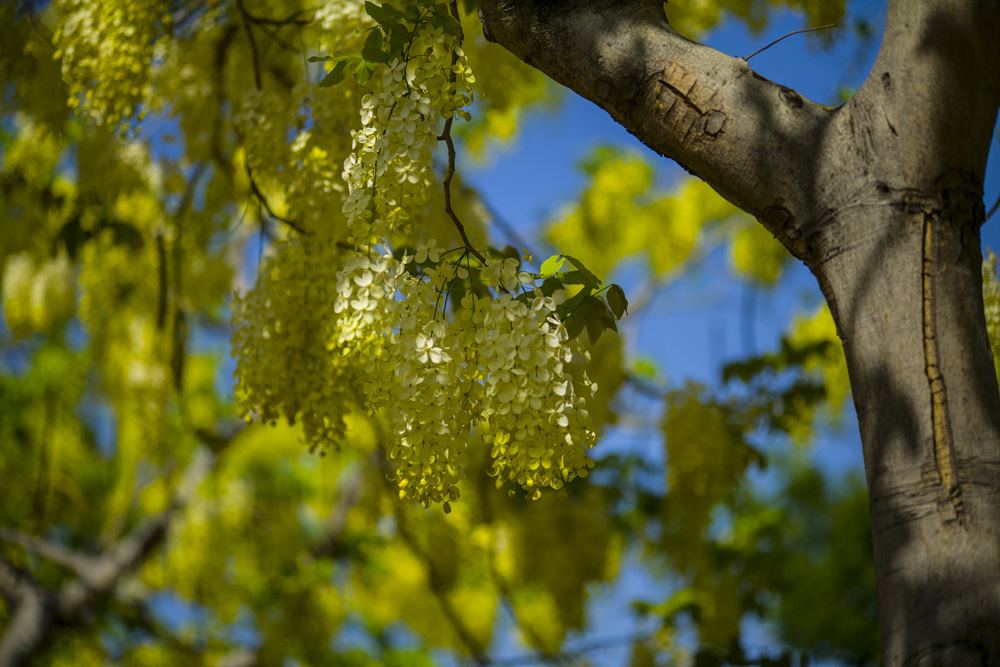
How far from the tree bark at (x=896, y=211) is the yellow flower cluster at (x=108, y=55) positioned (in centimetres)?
167

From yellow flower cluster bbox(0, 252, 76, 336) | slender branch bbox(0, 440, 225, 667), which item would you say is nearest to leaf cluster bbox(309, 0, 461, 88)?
slender branch bbox(0, 440, 225, 667)

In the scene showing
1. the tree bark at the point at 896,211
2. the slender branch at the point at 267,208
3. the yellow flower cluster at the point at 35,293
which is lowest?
the tree bark at the point at 896,211

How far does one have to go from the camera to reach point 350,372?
2164mm

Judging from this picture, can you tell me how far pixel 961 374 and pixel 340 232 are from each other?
5.84ft

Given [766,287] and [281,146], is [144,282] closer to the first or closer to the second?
[281,146]

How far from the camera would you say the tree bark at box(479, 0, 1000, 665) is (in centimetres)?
110

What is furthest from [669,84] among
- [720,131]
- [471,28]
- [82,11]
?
[471,28]

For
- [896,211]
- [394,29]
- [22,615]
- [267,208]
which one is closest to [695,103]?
[896,211]

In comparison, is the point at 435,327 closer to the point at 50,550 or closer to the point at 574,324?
the point at 574,324

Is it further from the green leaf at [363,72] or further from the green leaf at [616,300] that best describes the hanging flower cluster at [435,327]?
the green leaf at [616,300]

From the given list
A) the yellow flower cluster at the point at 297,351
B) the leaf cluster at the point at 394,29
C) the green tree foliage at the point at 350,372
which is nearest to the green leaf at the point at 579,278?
the green tree foliage at the point at 350,372

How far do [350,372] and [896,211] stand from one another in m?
1.46

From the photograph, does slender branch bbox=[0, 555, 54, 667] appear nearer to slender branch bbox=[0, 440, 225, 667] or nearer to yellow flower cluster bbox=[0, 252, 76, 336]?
slender branch bbox=[0, 440, 225, 667]

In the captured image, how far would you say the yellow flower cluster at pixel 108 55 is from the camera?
2.49m
